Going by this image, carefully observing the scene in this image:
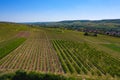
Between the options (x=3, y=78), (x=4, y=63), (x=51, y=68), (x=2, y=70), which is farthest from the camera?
(x=4, y=63)

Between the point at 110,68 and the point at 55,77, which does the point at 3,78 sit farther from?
the point at 110,68

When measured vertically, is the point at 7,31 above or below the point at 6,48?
below

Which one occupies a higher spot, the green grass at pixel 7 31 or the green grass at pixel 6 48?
the green grass at pixel 6 48

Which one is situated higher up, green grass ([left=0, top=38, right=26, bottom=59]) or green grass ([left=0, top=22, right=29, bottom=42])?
green grass ([left=0, top=38, right=26, bottom=59])

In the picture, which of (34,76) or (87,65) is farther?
(87,65)

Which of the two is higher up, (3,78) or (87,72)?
(3,78)

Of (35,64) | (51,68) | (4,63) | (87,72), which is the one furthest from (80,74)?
(4,63)

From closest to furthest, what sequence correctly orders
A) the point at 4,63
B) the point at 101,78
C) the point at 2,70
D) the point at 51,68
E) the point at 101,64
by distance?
1. the point at 101,78
2. the point at 2,70
3. the point at 51,68
4. the point at 4,63
5. the point at 101,64

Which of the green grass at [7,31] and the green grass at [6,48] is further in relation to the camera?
the green grass at [7,31]

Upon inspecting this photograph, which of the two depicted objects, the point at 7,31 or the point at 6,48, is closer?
the point at 6,48

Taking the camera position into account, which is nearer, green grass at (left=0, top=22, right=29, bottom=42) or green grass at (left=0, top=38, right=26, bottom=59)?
green grass at (left=0, top=38, right=26, bottom=59)

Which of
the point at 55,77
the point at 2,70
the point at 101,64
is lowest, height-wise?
the point at 101,64
